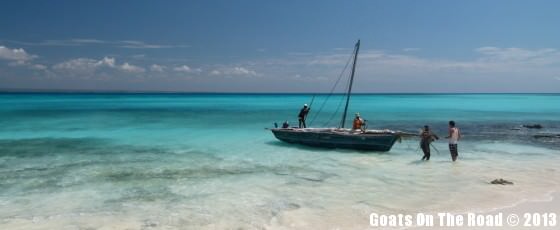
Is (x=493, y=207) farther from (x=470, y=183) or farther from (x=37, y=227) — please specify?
(x=37, y=227)

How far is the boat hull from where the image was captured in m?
19.4

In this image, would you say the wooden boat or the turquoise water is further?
the wooden boat

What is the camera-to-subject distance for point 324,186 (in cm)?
1308

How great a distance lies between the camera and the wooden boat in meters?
19.4

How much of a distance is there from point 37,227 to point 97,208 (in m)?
1.59

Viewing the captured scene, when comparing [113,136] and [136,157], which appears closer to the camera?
[136,157]

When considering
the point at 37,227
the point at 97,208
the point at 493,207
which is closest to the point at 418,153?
the point at 493,207

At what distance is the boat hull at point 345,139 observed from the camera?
763 inches

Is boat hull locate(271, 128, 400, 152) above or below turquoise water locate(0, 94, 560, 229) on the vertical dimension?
above

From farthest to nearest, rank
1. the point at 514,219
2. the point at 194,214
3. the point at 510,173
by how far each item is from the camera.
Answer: the point at 510,173 → the point at 194,214 → the point at 514,219

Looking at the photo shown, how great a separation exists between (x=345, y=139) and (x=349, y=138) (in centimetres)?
22

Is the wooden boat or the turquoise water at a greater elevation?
the wooden boat

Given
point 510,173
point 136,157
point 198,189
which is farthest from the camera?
point 136,157

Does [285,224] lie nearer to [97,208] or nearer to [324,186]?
[324,186]
